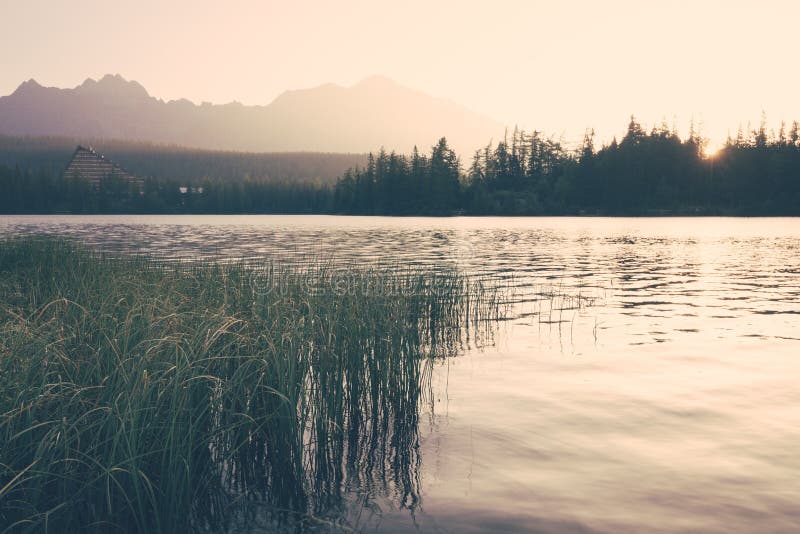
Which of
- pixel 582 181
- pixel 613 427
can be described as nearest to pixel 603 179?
pixel 582 181

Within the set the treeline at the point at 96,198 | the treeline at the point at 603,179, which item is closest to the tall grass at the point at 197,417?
the treeline at the point at 603,179

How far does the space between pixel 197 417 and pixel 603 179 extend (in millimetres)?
Answer: 148040

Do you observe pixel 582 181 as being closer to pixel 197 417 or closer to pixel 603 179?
pixel 603 179

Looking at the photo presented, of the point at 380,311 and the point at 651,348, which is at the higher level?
the point at 380,311

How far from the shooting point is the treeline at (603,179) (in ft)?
436

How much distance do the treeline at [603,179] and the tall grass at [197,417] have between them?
452 feet

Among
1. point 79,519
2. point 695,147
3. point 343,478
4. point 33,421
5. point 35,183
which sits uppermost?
point 695,147

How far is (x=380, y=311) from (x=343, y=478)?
3.39 m

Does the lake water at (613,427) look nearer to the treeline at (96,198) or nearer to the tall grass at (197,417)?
the tall grass at (197,417)

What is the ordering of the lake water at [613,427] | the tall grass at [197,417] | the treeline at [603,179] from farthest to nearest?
the treeline at [603,179], the lake water at [613,427], the tall grass at [197,417]

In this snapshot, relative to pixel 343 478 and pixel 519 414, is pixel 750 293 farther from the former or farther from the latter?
pixel 343 478

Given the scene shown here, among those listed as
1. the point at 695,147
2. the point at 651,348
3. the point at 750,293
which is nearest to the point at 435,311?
the point at 651,348

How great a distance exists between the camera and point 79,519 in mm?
5211

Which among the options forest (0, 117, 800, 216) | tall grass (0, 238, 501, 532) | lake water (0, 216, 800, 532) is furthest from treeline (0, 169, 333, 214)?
tall grass (0, 238, 501, 532)
